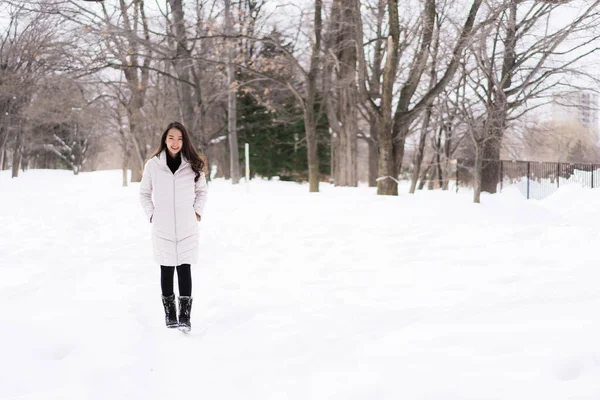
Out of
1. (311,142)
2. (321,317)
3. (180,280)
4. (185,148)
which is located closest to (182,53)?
(311,142)

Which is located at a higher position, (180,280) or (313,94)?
(313,94)

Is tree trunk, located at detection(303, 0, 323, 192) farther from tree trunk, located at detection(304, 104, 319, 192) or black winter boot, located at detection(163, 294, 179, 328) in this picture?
black winter boot, located at detection(163, 294, 179, 328)

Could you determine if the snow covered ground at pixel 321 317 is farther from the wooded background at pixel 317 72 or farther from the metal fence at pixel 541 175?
the metal fence at pixel 541 175

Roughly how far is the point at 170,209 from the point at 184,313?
93cm

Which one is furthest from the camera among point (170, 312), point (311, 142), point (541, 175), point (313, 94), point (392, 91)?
point (541, 175)

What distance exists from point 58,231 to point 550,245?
30.0 feet

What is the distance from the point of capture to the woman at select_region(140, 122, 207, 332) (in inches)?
182

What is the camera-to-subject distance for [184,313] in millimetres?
4648

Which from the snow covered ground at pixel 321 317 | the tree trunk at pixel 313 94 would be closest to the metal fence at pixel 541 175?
the tree trunk at pixel 313 94

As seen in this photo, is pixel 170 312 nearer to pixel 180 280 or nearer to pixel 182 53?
pixel 180 280

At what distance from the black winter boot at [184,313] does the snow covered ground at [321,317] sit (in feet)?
0.31

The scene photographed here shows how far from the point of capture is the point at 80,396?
324cm

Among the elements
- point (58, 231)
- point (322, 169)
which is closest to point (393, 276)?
point (58, 231)

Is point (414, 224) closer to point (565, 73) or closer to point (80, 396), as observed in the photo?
point (80, 396)
